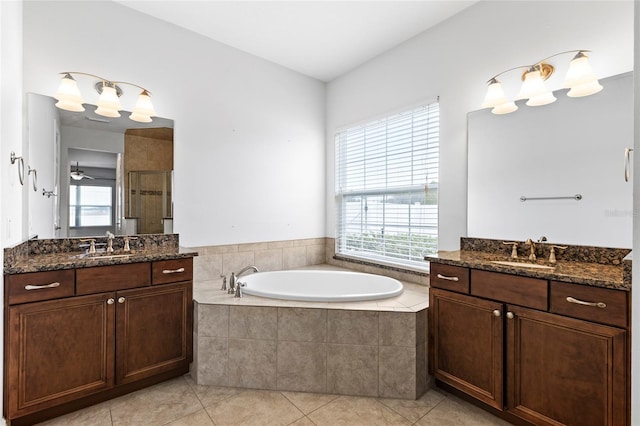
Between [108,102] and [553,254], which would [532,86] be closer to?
[553,254]

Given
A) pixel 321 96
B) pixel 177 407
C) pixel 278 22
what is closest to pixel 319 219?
pixel 321 96

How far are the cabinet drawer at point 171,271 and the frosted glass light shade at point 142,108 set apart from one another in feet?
3.99

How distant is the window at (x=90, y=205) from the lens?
90.7 inches

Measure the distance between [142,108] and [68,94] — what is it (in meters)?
0.46

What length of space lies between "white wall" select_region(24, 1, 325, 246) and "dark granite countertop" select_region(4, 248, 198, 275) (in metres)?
0.59

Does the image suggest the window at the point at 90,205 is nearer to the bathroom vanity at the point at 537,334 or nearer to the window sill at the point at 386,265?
the window sill at the point at 386,265

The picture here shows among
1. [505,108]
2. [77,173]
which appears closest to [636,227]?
[505,108]

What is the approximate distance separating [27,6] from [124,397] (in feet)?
8.87

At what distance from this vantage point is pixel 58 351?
5.81ft

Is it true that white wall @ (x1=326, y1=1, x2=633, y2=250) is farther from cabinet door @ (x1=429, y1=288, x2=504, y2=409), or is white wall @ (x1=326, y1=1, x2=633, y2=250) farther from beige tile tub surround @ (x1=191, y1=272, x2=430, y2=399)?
beige tile tub surround @ (x1=191, y1=272, x2=430, y2=399)

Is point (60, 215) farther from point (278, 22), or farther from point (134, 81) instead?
point (278, 22)

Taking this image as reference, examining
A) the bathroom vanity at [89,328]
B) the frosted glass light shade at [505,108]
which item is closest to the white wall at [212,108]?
the bathroom vanity at [89,328]

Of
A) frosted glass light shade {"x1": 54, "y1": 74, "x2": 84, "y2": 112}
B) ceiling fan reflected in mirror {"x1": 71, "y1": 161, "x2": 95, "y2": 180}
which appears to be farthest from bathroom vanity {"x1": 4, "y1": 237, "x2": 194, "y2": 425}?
frosted glass light shade {"x1": 54, "y1": 74, "x2": 84, "y2": 112}

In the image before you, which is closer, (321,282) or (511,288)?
(511,288)
